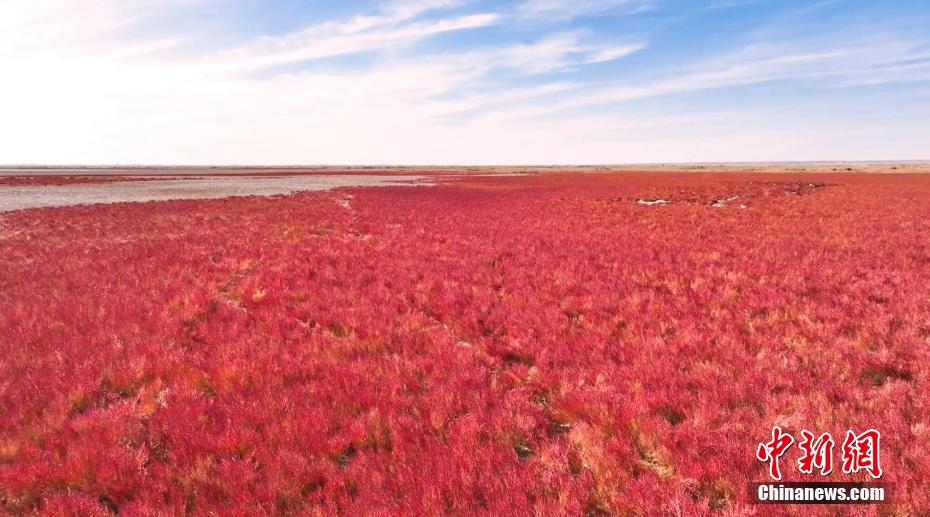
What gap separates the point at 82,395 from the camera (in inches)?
211

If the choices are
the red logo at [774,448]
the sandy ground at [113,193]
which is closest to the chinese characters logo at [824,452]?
the red logo at [774,448]

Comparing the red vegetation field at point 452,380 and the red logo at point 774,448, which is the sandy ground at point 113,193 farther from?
the red logo at point 774,448

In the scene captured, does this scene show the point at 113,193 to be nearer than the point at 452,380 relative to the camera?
No

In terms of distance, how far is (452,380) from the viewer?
569 centimetres

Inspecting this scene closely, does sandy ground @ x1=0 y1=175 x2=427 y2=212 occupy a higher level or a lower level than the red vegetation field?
higher

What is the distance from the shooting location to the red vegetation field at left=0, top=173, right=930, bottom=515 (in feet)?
12.2

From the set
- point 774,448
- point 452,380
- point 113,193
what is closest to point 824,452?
point 774,448

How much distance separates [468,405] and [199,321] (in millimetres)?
5945

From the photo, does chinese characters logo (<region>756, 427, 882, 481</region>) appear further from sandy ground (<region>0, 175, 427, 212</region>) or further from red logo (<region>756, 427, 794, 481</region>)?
sandy ground (<region>0, 175, 427, 212</region>)

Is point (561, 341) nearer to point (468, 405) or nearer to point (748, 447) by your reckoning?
point (468, 405)

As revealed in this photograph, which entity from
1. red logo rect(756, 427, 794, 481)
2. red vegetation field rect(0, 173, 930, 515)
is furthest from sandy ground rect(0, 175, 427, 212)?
red logo rect(756, 427, 794, 481)

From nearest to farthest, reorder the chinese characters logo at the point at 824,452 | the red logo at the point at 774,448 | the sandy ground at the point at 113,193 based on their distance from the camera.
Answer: the chinese characters logo at the point at 824,452 < the red logo at the point at 774,448 < the sandy ground at the point at 113,193

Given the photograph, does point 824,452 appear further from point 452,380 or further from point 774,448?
point 452,380

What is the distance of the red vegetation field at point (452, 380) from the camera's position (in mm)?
3705
